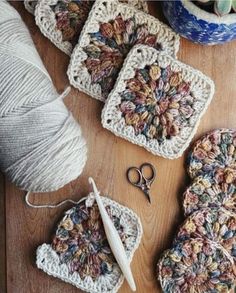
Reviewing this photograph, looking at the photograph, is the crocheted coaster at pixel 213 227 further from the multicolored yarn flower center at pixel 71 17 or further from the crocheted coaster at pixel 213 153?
the multicolored yarn flower center at pixel 71 17

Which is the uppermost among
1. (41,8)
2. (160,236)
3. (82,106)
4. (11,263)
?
(41,8)

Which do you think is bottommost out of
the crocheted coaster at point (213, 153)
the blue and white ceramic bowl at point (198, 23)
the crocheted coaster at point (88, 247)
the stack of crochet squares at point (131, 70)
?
the crocheted coaster at point (88, 247)

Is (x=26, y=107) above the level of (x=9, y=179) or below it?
above

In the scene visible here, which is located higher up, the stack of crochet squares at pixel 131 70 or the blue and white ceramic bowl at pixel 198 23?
the blue and white ceramic bowl at pixel 198 23

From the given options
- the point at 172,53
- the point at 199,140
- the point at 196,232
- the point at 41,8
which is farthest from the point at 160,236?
the point at 41,8

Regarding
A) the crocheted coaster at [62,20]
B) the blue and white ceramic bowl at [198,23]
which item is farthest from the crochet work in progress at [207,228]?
the crocheted coaster at [62,20]

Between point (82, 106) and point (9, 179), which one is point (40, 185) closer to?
point (9, 179)

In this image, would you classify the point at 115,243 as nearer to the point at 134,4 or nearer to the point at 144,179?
the point at 144,179
